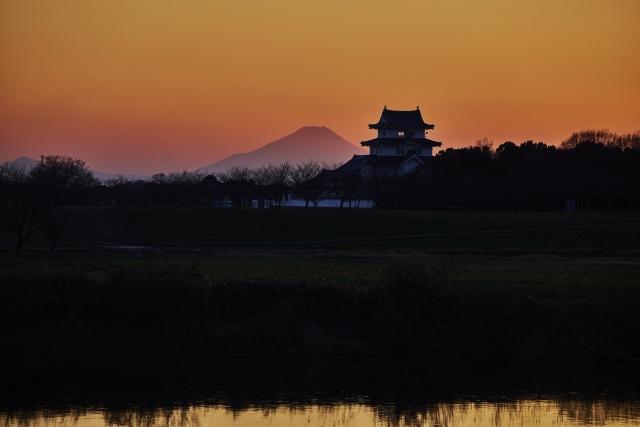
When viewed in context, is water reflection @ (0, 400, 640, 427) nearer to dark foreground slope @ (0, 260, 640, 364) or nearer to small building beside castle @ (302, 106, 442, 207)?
dark foreground slope @ (0, 260, 640, 364)

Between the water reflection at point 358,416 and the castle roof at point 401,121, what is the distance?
14401cm

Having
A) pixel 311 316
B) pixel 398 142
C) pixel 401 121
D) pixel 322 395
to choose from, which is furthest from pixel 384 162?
pixel 322 395

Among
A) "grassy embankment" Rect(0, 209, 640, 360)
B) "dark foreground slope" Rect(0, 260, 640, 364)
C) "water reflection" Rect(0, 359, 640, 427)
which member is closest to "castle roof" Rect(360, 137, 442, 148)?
"grassy embankment" Rect(0, 209, 640, 360)

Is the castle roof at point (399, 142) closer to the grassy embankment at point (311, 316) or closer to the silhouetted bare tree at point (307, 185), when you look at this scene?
the silhouetted bare tree at point (307, 185)

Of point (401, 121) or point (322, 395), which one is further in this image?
point (401, 121)

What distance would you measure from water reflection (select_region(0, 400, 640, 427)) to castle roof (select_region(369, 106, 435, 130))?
144 m

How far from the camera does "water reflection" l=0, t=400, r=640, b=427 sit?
22.9 m

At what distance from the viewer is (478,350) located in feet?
103

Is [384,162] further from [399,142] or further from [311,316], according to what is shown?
[311,316]

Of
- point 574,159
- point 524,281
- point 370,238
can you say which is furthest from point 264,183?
point 524,281

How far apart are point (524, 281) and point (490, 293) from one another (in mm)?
8515

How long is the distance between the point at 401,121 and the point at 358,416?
148 m

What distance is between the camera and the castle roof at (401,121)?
168000 millimetres

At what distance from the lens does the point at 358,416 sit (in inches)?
947
